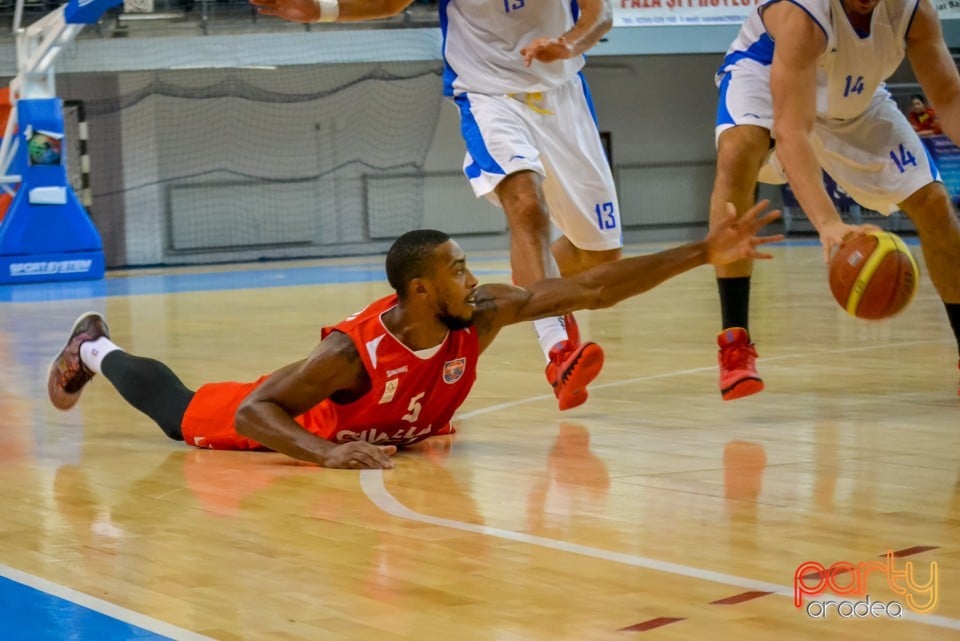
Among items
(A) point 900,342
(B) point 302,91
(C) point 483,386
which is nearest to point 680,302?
(A) point 900,342

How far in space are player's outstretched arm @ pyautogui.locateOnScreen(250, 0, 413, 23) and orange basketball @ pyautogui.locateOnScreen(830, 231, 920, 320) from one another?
7.01ft

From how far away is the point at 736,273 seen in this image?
19.3ft

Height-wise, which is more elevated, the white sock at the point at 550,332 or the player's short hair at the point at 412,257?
the player's short hair at the point at 412,257

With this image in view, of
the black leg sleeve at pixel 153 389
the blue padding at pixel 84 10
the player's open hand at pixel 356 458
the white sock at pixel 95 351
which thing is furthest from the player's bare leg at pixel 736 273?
the blue padding at pixel 84 10

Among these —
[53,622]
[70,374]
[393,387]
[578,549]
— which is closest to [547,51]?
[393,387]

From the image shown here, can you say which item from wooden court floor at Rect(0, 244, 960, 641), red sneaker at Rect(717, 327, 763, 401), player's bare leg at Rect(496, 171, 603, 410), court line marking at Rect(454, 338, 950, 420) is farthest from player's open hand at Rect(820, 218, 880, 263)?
court line marking at Rect(454, 338, 950, 420)

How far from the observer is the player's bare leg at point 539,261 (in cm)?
524

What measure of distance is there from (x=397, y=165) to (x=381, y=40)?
9.49ft

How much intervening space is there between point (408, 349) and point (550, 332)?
1114mm

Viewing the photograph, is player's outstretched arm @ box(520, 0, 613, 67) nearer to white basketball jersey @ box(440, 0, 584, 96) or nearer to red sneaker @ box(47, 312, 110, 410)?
white basketball jersey @ box(440, 0, 584, 96)

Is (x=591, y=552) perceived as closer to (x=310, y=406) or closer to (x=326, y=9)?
(x=310, y=406)

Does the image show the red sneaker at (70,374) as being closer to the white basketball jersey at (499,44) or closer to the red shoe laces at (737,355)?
the white basketball jersey at (499,44)

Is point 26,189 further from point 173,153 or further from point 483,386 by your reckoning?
point 483,386

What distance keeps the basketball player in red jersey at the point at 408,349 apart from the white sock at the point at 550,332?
29.0 inches
